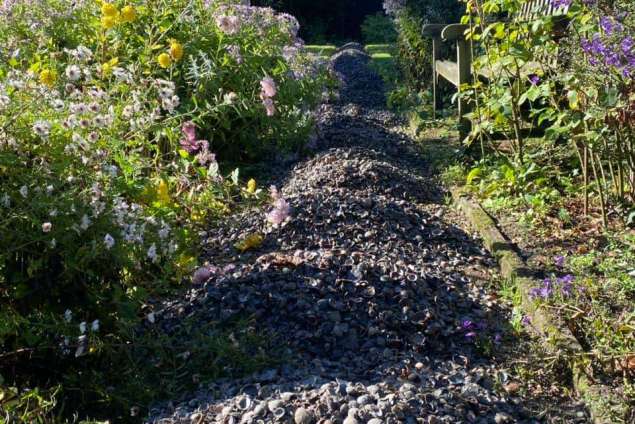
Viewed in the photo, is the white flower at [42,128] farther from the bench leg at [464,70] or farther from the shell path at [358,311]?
the bench leg at [464,70]

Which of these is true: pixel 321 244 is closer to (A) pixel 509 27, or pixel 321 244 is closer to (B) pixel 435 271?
(B) pixel 435 271

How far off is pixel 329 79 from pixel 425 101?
1133mm

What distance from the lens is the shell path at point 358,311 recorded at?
2393mm

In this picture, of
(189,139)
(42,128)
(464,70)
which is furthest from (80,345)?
(464,70)

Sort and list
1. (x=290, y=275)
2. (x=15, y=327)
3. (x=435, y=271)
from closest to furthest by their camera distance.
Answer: (x=15, y=327) → (x=290, y=275) → (x=435, y=271)

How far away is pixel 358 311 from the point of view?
3.02m

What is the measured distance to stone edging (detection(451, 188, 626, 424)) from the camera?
8.29ft

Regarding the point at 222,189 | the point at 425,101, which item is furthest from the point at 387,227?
the point at 425,101

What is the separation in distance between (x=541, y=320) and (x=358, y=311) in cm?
73

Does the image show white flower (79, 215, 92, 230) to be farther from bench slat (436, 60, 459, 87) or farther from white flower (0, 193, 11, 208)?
bench slat (436, 60, 459, 87)

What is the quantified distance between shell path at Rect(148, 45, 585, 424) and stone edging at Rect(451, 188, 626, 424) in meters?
0.08

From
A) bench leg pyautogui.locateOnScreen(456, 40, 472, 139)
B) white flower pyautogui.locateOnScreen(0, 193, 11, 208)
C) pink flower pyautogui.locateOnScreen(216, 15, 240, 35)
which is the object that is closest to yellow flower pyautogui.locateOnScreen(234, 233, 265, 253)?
white flower pyautogui.locateOnScreen(0, 193, 11, 208)

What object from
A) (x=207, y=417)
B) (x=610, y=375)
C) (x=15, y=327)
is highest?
(x=15, y=327)

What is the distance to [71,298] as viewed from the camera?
2678mm
